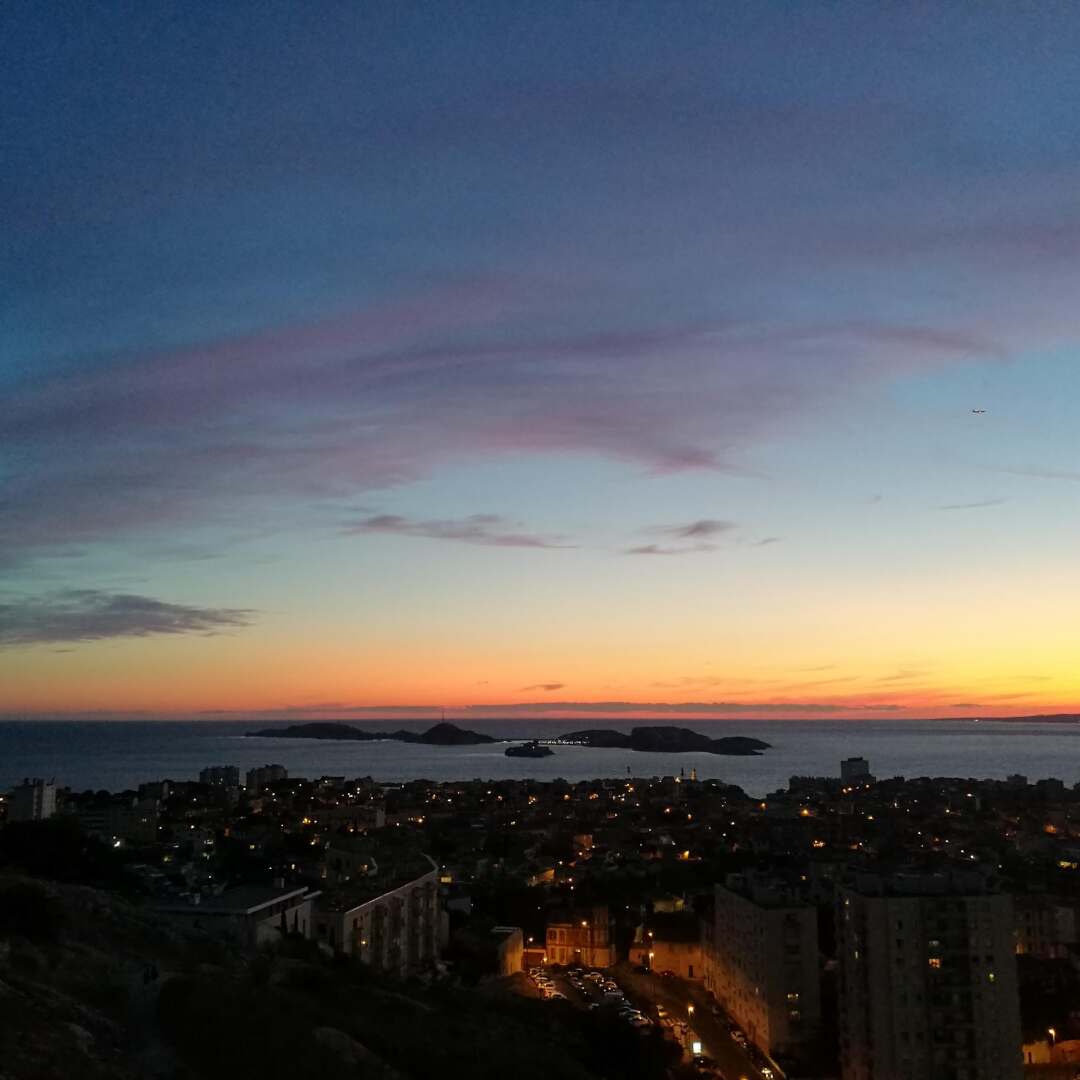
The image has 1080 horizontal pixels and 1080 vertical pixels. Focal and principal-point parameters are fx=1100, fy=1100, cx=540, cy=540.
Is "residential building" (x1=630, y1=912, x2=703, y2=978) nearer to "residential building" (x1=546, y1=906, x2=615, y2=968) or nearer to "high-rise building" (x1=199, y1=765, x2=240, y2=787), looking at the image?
"residential building" (x1=546, y1=906, x2=615, y2=968)

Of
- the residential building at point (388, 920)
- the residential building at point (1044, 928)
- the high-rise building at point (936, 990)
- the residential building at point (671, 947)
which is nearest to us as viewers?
the residential building at point (388, 920)

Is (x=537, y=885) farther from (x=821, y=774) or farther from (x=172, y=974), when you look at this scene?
(x=821, y=774)

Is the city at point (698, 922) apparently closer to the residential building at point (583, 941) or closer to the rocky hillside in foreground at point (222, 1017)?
the residential building at point (583, 941)

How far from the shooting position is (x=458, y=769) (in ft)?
482

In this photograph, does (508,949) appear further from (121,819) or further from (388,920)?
(121,819)

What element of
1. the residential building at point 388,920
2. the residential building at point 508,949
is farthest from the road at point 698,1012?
the residential building at point 388,920

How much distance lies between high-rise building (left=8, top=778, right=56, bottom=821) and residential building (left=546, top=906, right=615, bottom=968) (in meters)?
38.6

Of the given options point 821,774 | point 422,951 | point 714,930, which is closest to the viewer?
point 422,951

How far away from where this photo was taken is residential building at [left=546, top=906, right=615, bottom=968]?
32.9m

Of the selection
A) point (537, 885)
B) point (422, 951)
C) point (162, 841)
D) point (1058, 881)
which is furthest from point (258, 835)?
point (1058, 881)

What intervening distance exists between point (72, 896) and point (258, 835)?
38.4m

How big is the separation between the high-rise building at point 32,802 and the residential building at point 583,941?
38.6 m

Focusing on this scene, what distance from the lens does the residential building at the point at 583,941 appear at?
32906 mm

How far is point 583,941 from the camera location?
33.2 meters
